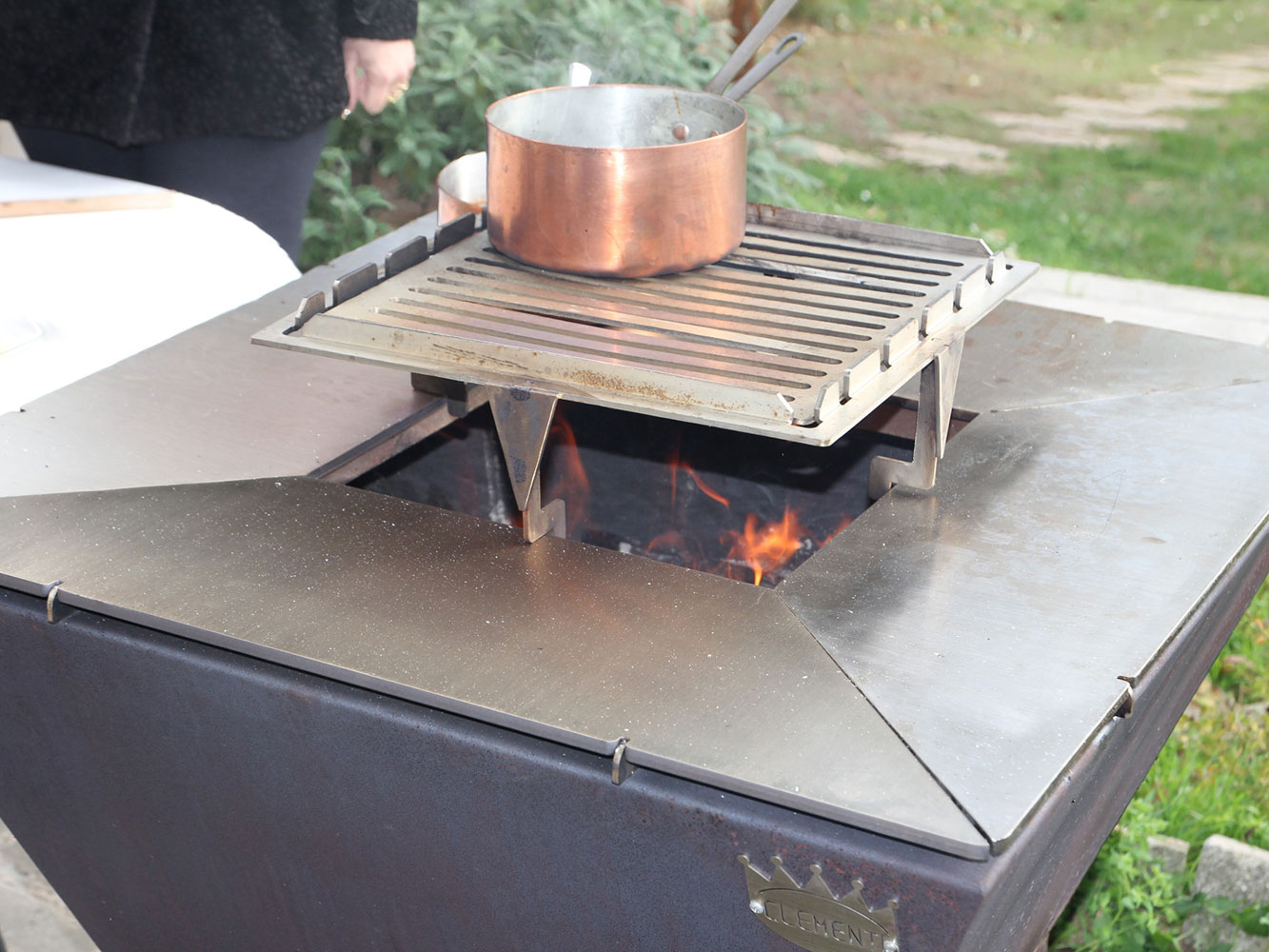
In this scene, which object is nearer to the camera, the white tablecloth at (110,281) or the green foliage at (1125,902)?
the white tablecloth at (110,281)

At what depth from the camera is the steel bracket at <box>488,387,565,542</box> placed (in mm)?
1374

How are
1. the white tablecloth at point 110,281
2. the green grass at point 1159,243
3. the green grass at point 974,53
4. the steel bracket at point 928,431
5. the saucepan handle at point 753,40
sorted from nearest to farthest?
1. the steel bracket at point 928,431
2. the saucepan handle at point 753,40
3. the white tablecloth at point 110,281
4. the green grass at point 1159,243
5. the green grass at point 974,53

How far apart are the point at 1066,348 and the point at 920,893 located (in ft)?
3.47

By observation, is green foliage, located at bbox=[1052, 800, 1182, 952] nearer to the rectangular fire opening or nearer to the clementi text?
the rectangular fire opening

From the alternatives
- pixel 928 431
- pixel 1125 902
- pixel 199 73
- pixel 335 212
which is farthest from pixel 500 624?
pixel 335 212

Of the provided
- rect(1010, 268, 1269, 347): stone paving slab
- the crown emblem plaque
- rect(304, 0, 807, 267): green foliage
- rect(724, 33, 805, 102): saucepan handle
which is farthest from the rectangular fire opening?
rect(1010, 268, 1269, 347): stone paving slab

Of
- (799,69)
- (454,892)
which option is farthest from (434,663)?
(799,69)

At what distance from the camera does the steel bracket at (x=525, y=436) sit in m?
1.37

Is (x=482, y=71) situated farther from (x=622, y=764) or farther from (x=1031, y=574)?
(x=622, y=764)

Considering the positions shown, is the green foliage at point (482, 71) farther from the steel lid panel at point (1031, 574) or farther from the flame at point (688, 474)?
the steel lid panel at point (1031, 574)

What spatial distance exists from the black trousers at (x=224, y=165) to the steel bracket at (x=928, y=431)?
133 cm

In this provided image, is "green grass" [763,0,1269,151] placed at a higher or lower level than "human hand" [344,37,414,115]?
lower

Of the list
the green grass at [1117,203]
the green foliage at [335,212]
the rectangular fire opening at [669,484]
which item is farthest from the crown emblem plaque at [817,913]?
the green grass at [1117,203]

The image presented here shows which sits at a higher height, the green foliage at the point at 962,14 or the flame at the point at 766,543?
the green foliage at the point at 962,14
